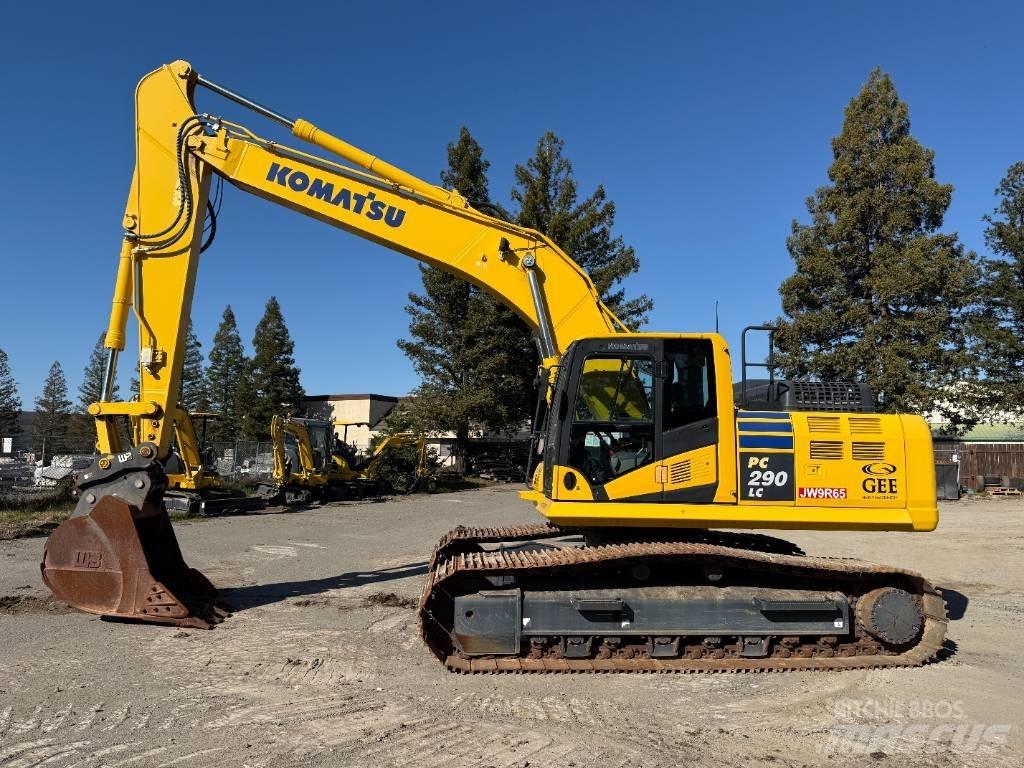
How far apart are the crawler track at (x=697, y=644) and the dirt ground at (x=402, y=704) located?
0.13 m

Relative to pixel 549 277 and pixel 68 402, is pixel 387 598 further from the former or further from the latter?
pixel 68 402

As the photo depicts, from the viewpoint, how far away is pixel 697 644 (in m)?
6.09

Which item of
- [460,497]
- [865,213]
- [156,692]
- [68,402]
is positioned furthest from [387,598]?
[68,402]

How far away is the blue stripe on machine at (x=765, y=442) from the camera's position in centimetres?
619

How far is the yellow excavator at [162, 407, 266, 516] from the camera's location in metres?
18.8

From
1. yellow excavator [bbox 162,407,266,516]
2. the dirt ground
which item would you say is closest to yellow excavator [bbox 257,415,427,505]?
yellow excavator [bbox 162,407,266,516]

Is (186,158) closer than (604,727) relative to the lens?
No

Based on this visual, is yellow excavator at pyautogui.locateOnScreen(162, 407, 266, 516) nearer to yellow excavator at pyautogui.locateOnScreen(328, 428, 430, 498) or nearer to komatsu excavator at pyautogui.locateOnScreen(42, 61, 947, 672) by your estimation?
yellow excavator at pyautogui.locateOnScreen(328, 428, 430, 498)

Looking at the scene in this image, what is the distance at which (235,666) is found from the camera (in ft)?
19.3

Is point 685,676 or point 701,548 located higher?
point 701,548

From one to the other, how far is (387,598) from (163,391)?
11.7ft

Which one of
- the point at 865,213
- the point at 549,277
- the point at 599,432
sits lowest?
the point at 599,432

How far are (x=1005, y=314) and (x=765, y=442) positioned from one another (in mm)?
33357

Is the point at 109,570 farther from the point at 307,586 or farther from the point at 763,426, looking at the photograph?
the point at 763,426
